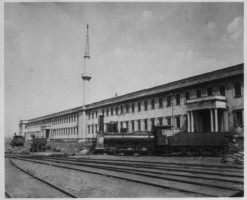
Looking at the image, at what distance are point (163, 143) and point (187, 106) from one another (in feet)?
26.5

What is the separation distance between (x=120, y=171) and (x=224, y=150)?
11179mm

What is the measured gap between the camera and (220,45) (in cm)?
1318

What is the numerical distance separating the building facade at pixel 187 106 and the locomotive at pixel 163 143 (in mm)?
2026

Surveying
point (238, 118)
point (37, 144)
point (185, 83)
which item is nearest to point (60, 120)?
point (37, 144)

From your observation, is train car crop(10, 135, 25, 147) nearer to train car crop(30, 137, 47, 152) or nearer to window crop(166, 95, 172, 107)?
train car crop(30, 137, 47, 152)

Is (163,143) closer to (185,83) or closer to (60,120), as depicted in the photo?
(185,83)

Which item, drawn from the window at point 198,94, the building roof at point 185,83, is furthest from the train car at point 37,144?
the window at point 198,94

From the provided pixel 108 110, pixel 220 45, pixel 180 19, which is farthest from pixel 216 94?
pixel 108 110

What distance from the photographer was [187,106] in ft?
90.8

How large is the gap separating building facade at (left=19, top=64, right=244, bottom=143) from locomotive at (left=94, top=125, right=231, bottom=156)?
2026 millimetres

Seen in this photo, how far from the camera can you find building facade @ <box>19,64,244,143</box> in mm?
24422

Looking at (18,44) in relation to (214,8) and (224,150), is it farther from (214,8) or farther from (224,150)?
(224,150)

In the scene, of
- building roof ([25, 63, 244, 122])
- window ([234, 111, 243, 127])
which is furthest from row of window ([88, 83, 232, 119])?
window ([234, 111, 243, 127])

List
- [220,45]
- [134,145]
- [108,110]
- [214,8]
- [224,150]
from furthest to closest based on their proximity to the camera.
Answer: [108,110]
[134,145]
[224,150]
[220,45]
[214,8]
